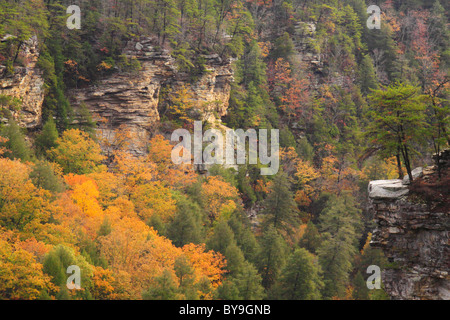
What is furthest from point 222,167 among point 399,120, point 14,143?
point 399,120

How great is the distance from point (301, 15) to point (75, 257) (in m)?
61.6

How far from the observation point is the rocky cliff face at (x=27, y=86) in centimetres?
3612

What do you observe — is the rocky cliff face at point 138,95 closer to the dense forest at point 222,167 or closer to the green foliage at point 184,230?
the dense forest at point 222,167

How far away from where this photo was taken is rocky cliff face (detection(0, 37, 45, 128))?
119 ft

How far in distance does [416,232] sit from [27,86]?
35917mm

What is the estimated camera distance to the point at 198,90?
50.6m

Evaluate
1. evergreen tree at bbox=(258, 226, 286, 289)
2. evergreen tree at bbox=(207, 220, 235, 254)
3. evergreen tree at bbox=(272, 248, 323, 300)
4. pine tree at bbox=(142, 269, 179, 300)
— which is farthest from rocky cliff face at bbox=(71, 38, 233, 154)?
pine tree at bbox=(142, 269, 179, 300)

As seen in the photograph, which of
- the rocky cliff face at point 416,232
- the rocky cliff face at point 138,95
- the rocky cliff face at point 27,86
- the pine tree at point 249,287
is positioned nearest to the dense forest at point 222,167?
the pine tree at point 249,287

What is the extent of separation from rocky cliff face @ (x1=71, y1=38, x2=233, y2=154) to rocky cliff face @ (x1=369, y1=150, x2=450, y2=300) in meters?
31.2

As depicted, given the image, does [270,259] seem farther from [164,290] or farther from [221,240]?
[164,290]

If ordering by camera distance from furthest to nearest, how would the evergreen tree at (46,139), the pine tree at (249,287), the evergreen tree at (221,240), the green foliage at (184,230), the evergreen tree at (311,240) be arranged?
1. the evergreen tree at (311,240)
2. the evergreen tree at (46,139)
3. the evergreen tree at (221,240)
4. the green foliage at (184,230)
5. the pine tree at (249,287)

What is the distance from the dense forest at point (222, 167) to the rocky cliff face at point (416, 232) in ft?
5.20

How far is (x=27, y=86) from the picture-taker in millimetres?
38281
